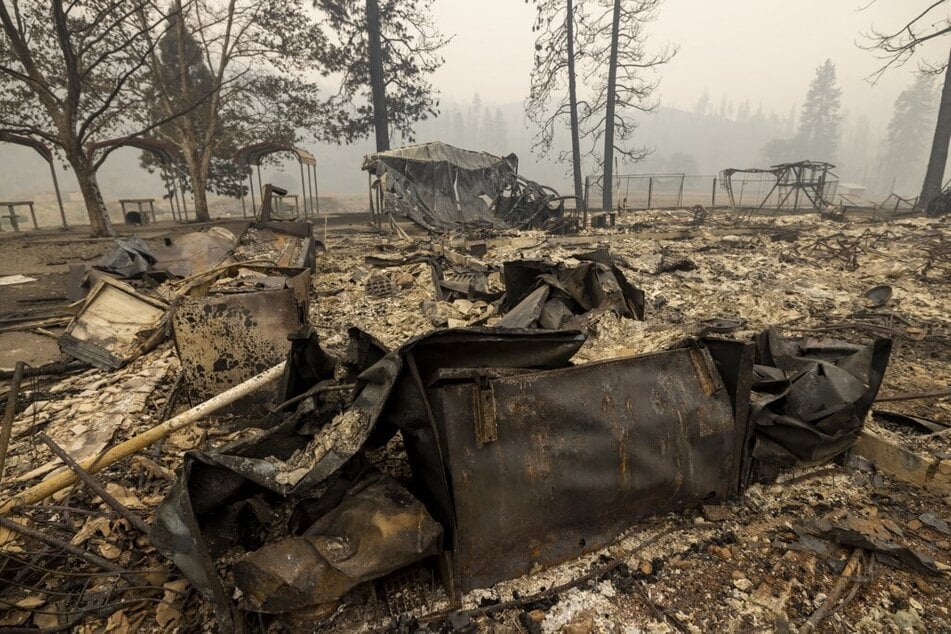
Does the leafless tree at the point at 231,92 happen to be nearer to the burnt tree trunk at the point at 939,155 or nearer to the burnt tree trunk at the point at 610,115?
the burnt tree trunk at the point at 610,115

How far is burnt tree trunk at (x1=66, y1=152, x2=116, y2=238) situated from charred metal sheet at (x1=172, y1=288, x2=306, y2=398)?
11.8m

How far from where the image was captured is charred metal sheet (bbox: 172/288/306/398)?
3318 mm

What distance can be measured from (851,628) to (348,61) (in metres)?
24.2

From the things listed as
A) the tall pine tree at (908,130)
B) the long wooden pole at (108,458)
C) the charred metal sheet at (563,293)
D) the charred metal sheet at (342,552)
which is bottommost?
the charred metal sheet at (342,552)

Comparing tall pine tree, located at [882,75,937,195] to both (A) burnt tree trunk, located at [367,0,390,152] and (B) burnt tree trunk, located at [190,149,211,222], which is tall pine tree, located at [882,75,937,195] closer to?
(A) burnt tree trunk, located at [367,0,390,152]

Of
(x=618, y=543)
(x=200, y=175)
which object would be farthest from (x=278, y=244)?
(x=200, y=175)

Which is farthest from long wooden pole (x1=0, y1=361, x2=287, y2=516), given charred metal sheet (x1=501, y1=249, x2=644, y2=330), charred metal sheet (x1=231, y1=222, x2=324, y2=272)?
charred metal sheet (x1=231, y1=222, x2=324, y2=272)

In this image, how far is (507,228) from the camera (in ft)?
50.5

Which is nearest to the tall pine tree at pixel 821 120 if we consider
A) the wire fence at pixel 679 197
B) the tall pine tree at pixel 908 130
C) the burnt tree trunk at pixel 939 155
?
the tall pine tree at pixel 908 130

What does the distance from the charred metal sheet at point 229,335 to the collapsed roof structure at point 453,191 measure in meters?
10.9

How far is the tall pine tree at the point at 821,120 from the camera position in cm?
7575

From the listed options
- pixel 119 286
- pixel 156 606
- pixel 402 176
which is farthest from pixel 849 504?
pixel 402 176

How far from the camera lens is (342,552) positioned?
1.73 metres

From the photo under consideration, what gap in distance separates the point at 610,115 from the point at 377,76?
12.1 m
